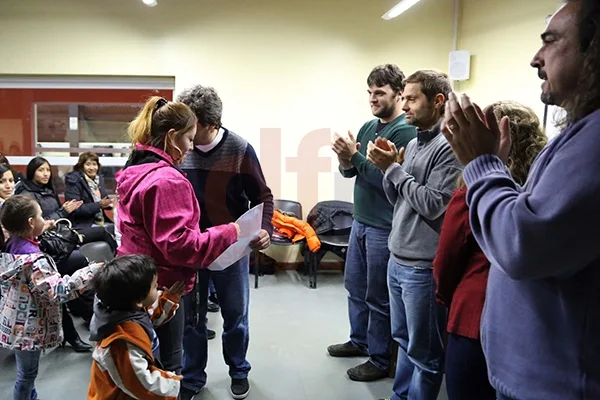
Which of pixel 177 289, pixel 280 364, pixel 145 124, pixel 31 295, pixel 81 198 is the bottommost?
pixel 280 364

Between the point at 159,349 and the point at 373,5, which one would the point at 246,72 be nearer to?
the point at 373,5

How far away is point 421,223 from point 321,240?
2518mm

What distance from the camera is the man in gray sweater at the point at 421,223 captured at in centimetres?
161

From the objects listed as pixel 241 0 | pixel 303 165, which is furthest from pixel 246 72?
pixel 303 165

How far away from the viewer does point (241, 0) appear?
14.4 feet

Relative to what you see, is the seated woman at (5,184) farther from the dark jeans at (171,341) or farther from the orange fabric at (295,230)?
the orange fabric at (295,230)

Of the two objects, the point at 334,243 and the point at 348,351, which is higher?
the point at 334,243

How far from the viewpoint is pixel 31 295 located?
1.81 metres

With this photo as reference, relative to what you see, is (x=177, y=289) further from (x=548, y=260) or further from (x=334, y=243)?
(x=334, y=243)

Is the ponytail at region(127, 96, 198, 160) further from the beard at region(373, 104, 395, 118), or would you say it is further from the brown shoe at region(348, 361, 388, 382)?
the brown shoe at region(348, 361, 388, 382)

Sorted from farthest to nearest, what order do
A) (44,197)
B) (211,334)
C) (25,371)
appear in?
(44,197), (211,334), (25,371)

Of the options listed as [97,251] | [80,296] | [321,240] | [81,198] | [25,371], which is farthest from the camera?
[321,240]

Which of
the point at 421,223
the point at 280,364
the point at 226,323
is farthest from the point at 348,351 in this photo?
the point at 421,223

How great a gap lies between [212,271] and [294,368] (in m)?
0.93
